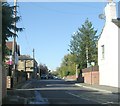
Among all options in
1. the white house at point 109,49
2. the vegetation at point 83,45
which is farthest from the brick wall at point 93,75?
the vegetation at point 83,45

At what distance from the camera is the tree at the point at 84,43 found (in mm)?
108625

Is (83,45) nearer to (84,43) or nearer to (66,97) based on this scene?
(84,43)

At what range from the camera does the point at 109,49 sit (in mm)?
53625

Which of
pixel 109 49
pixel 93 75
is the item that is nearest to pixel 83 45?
pixel 93 75

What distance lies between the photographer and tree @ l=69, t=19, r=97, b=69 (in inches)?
4277

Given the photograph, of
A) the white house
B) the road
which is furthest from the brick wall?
the road

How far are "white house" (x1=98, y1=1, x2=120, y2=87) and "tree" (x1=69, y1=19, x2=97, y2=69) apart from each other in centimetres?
4818

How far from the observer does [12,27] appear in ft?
76.8

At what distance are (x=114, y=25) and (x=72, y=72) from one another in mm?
71870

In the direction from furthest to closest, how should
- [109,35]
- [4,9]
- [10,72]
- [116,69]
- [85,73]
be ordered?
[85,73] < [109,35] < [116,69] < [10,72] < [4,9]

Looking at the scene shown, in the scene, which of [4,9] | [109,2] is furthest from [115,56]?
[4,9]

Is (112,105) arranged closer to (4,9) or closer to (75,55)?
(4,9)

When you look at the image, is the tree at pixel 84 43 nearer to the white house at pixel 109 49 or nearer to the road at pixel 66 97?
the white house at pixel 109 49

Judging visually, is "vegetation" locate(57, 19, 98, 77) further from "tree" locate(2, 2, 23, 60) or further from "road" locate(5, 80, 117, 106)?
"tree" locate(2, 2, 23, 60)
